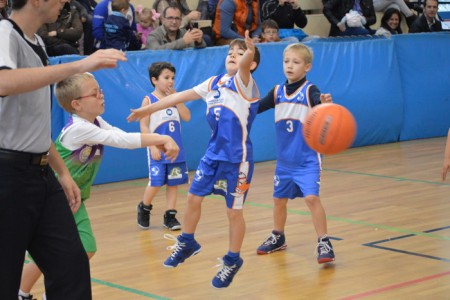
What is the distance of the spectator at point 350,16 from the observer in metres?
15.2

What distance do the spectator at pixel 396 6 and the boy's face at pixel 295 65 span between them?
33.7 ft

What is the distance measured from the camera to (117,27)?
11.6m

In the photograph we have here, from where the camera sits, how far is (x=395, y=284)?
6.00 m

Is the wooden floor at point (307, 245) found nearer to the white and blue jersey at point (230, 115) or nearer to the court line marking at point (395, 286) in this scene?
the court line marking at point (395, 286)

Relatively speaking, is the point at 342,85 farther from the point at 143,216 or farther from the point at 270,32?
the point at 143,216

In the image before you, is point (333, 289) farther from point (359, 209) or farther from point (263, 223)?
point (359, 209)

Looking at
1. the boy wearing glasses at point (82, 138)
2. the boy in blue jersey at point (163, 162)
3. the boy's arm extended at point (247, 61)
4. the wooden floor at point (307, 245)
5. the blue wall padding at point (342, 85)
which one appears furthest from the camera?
the blue wall padding at point (342, 85)

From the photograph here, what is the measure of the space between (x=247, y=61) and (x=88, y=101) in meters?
1.30

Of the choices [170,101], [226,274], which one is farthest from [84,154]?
[226,274]

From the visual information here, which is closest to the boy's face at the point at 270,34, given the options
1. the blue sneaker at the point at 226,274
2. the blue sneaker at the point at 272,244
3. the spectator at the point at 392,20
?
the spectator at the point at 392,20

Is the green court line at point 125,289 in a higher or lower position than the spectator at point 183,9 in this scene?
lower

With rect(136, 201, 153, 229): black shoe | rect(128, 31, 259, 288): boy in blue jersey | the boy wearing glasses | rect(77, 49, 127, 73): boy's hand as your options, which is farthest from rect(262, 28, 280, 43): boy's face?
rect(77, 49, 127, 73): boy's hand

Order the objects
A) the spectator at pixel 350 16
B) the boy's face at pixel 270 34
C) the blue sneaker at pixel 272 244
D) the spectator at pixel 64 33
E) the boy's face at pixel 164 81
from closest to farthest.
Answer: the blue sneaker at pixel 272 244, the boy's face at pixel 164 81, the spectator at pixel 64 33, the boy's face at pixel 270 34, the spectator at pixel 350 16

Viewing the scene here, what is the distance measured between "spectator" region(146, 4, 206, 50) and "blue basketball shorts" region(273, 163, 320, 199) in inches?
177
